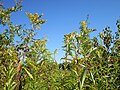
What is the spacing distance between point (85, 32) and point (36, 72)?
107 cm

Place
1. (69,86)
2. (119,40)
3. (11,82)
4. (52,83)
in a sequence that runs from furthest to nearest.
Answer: (119,40) → (52,83) → (69,86) → (11,82)

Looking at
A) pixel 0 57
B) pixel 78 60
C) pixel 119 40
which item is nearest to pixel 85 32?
pixel 78 60

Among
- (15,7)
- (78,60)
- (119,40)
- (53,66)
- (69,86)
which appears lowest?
(69,86)

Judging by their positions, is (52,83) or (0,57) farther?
(0,57)

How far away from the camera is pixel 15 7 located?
50.6 ft

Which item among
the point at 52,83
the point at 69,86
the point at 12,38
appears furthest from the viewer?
the point at 12,38

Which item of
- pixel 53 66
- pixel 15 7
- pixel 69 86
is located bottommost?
pixel 69 86

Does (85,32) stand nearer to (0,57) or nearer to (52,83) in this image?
(52,83)

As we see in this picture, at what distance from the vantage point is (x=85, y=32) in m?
4.05

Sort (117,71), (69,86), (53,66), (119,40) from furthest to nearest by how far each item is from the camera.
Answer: (119,40), (117,71), (53,66), (69,86)

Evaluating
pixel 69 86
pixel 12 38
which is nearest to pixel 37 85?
pixel 69 86

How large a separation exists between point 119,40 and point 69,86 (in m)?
9.10

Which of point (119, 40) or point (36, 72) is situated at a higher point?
point (119, 40)

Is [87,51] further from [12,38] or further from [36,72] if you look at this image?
[12,38]
